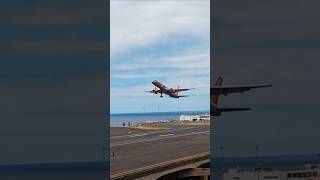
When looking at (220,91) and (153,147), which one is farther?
(153,147)

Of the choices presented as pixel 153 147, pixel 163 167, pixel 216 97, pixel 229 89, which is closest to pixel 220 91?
pixel 216 97

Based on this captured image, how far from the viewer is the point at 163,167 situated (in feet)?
41.5

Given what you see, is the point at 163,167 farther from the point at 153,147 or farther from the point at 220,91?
the point at 220,91

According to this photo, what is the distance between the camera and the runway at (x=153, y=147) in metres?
13.8

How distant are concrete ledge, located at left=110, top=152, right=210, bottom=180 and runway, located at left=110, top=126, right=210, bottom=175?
0.32 metres

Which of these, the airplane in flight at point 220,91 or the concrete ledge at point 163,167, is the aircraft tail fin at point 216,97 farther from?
the concrete ledge at point 163,167

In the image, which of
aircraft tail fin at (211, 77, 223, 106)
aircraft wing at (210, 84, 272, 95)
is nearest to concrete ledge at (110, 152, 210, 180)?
aircraft tail fin at (211, 77, 223, 106)

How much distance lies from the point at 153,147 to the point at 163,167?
14.4 feet

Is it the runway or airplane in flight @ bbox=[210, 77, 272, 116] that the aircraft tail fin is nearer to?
airplane in flight @ bbox=[210, 77, 272, 116]

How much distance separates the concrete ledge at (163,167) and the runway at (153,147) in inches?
12.5
